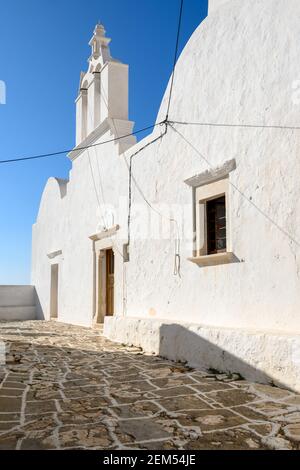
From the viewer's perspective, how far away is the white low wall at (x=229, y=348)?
13.1ft

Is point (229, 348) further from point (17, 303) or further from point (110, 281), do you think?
point (17, 303)

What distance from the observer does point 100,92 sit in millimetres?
10266

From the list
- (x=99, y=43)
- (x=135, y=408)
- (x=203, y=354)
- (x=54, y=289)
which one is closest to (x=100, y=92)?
(x=99, y=43)

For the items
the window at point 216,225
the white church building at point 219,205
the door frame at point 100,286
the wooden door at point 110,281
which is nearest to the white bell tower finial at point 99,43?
the white church building at point 219,205

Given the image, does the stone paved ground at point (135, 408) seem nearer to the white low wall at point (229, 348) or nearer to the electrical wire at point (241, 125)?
the white low wall at point (229, 348)

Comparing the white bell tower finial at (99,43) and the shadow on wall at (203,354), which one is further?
the white bell tower finial at (99,43)

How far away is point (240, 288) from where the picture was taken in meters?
5.20

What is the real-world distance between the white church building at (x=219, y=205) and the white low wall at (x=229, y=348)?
0.05 feet

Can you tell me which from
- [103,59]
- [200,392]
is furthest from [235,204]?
[103,59]

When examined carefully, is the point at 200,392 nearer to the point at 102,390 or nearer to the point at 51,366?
the point at 102,390

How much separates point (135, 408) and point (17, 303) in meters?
12.8

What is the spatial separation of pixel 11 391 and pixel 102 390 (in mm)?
832

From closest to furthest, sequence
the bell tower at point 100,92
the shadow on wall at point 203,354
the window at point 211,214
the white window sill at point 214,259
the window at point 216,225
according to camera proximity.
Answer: the shadow on wall at point 203,354 → the white window sill at point 214,259 → the window at point 211,214 → the window at point 216,225 → the bell tower at point 100,92

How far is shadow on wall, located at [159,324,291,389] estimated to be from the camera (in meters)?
4.36
